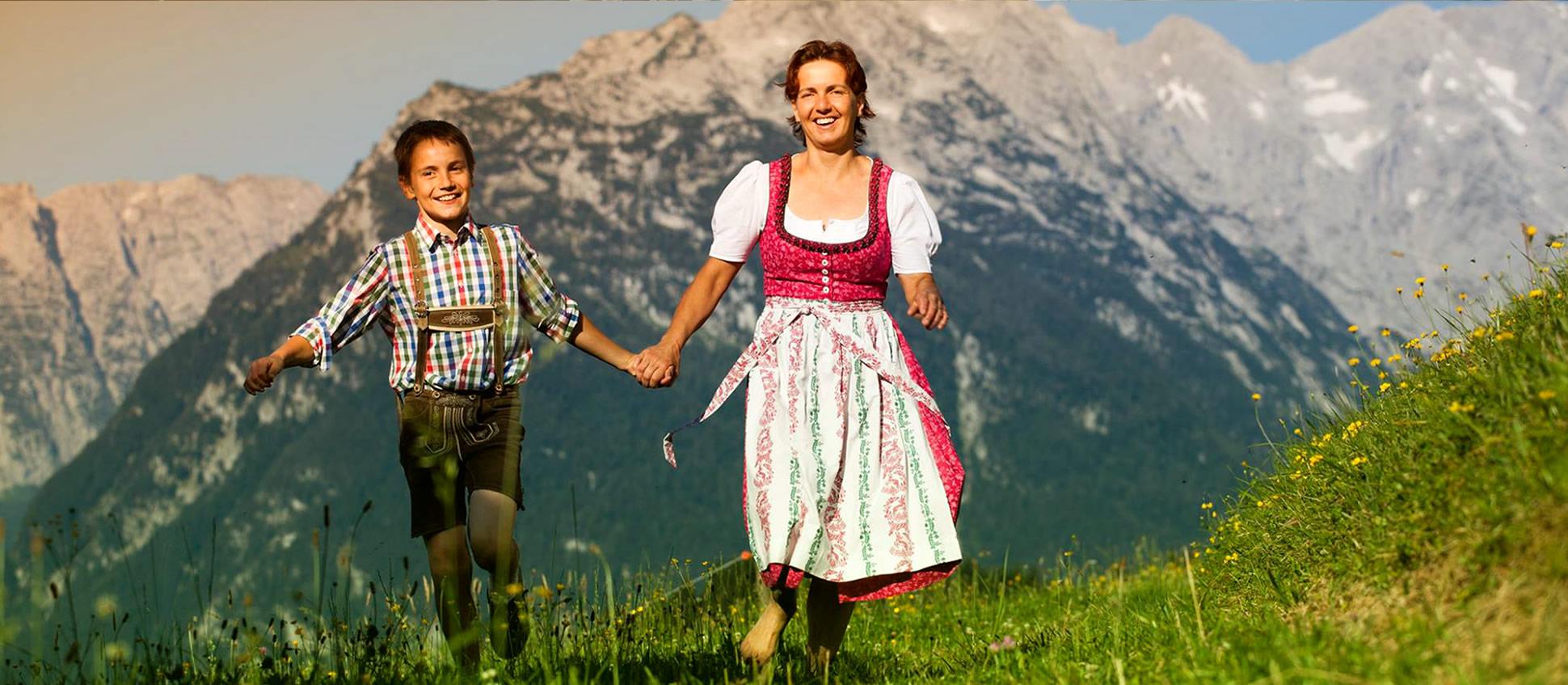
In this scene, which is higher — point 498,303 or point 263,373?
point 498,303

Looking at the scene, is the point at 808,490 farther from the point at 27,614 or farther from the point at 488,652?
the point at 27,614

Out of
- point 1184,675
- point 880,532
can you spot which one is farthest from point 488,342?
point 1184,675

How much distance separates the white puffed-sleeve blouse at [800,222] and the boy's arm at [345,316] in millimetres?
1562

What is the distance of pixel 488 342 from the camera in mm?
6098

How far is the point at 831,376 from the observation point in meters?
5.90

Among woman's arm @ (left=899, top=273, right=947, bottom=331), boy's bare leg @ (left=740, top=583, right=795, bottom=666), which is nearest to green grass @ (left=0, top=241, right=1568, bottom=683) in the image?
boy's bare leg @ (left=740, top=583, right=795, bottom=666)

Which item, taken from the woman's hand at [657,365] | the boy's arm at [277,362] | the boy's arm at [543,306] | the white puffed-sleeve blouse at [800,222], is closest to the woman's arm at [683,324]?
the woman's hand at [657,365]

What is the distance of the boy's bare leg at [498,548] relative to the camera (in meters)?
5.55

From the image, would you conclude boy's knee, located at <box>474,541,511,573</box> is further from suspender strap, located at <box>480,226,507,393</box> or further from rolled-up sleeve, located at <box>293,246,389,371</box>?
rolled-up sleeve, located at <box>293,246,389,371</box>

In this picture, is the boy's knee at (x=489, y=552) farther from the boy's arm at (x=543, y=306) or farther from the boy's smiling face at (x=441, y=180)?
the boy's smiling face at (x=441, y=180)

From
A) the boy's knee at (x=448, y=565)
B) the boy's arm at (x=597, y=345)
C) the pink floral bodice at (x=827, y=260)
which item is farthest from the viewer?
the boy's arm at (x=597, y=345)

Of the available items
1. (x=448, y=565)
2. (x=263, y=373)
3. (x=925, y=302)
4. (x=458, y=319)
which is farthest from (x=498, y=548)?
(x=925, y=302)

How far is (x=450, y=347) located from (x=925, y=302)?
2.17 meters

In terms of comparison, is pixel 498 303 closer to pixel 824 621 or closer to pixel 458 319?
pixel 458 319
